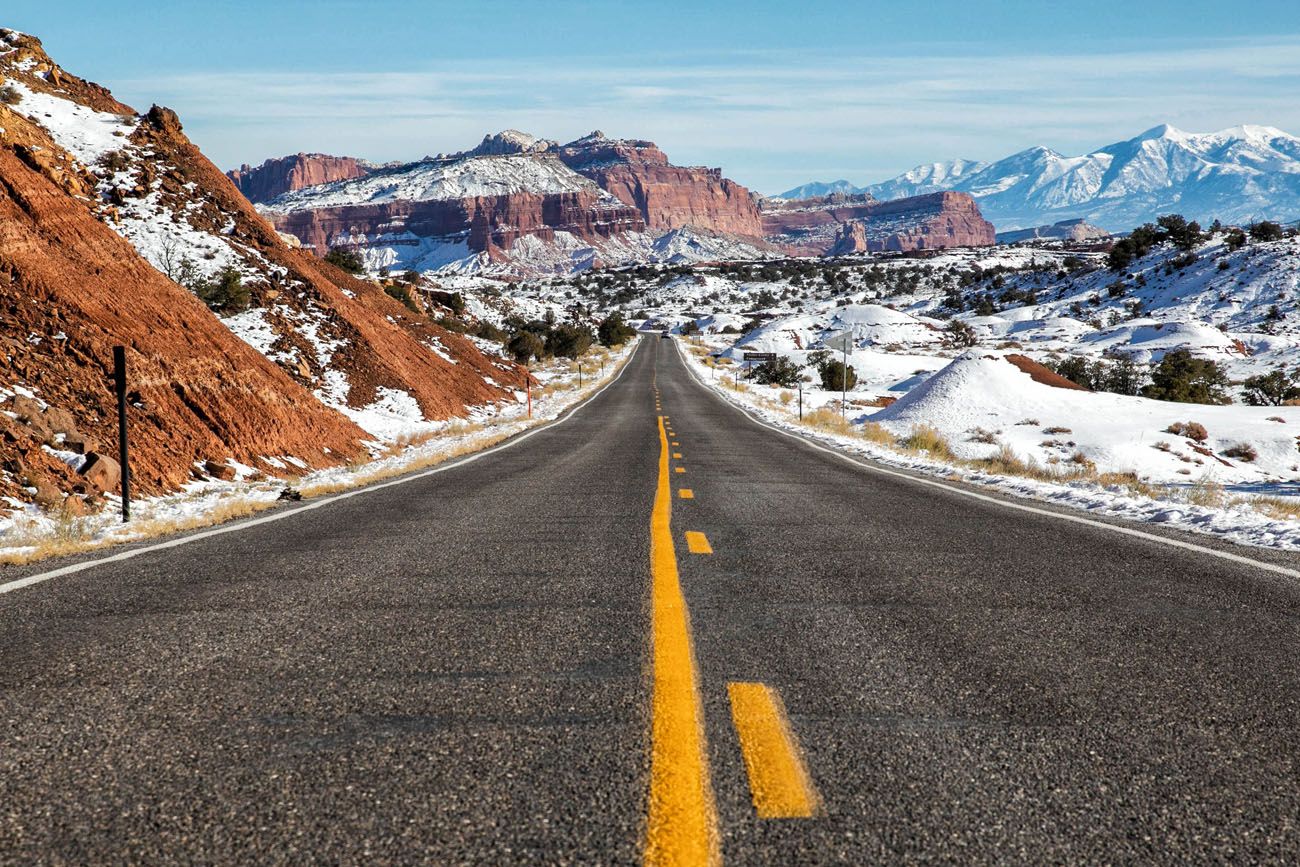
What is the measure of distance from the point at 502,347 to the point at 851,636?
5768cm

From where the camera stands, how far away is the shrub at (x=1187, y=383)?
39.5 m

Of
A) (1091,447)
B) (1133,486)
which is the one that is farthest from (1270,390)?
(1133,486)

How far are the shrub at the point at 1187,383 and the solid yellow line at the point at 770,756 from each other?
139ft

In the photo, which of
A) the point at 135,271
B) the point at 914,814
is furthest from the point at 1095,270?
the point at 914,814

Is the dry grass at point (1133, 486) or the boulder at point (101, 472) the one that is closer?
the boulder at point (101, 472)

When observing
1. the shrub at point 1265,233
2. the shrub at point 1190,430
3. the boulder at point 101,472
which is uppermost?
the shrub at point 1265,233

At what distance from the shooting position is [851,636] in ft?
12.7

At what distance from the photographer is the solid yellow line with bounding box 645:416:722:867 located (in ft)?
6.72

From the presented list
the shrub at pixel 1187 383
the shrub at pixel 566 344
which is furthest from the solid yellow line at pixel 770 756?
the shrub at pixel 566 344

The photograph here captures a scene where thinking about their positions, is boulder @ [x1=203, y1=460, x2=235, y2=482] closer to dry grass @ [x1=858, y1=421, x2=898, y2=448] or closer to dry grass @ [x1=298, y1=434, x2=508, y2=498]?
dry grass @ [x1=298, y1=434, x2=508, y2=498]

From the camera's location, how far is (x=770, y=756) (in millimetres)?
2535

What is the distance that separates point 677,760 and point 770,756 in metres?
0.30

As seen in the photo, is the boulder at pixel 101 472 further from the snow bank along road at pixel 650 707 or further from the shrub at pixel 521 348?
the shrub at pixel 521 348

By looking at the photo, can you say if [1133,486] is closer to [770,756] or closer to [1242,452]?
[770,756]
